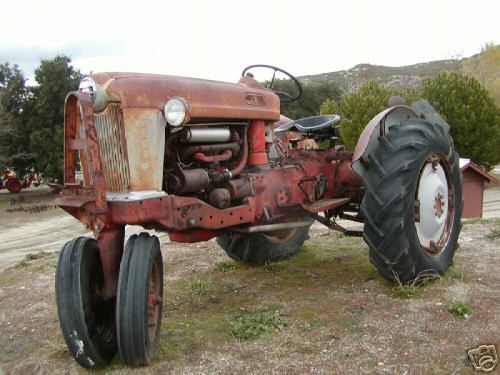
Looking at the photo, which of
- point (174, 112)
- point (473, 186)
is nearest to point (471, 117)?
point (473, 186)

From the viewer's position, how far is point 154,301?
3.18 m

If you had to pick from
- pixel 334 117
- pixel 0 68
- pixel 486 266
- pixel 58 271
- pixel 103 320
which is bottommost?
pixel 486 266

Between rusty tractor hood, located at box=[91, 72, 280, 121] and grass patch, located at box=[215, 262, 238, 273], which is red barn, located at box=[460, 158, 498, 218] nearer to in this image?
grass patch, located at box=[215, 262, 238, 273]

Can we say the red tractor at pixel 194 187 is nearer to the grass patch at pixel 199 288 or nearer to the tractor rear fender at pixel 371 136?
the tractor rear fender at pixel 371 136

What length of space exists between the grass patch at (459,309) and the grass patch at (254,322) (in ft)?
3.75

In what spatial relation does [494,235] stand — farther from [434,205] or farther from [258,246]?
[258,246]

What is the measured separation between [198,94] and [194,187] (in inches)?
24.4

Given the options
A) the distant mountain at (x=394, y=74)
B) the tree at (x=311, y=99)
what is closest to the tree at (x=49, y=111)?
the tree at (x=311, y=99)

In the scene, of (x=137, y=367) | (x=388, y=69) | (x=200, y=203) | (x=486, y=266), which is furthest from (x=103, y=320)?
(x=388, y=69)

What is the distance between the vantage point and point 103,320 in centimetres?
328

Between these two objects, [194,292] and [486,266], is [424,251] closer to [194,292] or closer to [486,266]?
[486,266]

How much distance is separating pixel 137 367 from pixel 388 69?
88471 millimetres

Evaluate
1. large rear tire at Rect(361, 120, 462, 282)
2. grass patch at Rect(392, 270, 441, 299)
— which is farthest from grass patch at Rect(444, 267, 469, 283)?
grass patch at Rect(392, 270, 441, 299)

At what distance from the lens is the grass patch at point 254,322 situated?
3470 mm
